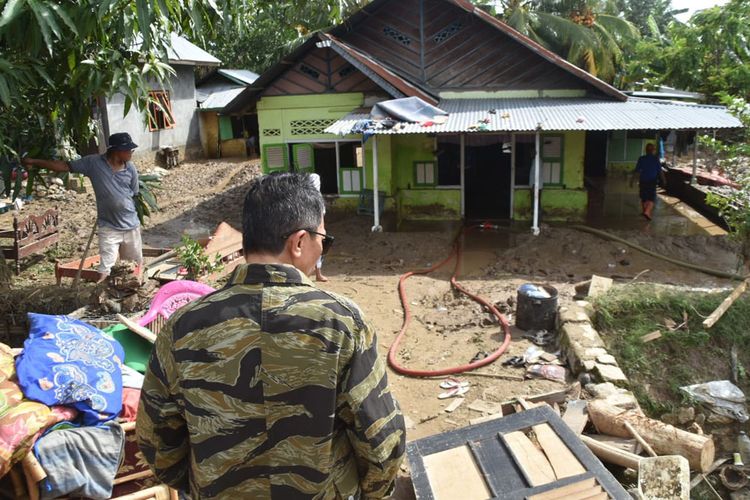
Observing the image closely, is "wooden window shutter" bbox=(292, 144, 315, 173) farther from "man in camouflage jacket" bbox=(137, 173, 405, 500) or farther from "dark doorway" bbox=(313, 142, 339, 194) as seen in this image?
"man in camouflage jacket" bbox=(137, 173, 405, 500)

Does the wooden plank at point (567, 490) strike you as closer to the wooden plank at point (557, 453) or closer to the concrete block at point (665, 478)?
the wooden plank at point (557, 453)

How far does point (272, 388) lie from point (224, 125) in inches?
901

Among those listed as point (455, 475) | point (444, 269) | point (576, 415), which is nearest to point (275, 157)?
point (444, 269)

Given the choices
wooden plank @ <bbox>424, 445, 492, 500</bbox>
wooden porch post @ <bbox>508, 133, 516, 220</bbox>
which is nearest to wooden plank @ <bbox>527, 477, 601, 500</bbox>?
wooden plank @ <bbox>424, 445, 492, 500</bbox>

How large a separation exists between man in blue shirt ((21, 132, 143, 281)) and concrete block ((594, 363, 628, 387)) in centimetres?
504

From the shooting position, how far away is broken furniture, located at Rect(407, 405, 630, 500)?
3375mm

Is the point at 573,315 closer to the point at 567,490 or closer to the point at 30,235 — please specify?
the point at 567,490

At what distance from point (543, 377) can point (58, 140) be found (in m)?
5.49

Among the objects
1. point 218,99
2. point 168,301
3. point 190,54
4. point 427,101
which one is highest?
point 190,54

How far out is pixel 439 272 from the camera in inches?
380

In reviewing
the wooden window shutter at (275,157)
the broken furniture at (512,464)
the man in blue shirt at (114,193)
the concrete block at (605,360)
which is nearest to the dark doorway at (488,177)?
the wooden window shutter at (275,157)

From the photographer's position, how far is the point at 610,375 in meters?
5.43

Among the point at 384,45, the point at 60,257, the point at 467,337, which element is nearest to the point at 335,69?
the point at 384,45

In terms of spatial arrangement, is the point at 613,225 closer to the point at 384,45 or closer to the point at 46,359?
the point at 384,45
